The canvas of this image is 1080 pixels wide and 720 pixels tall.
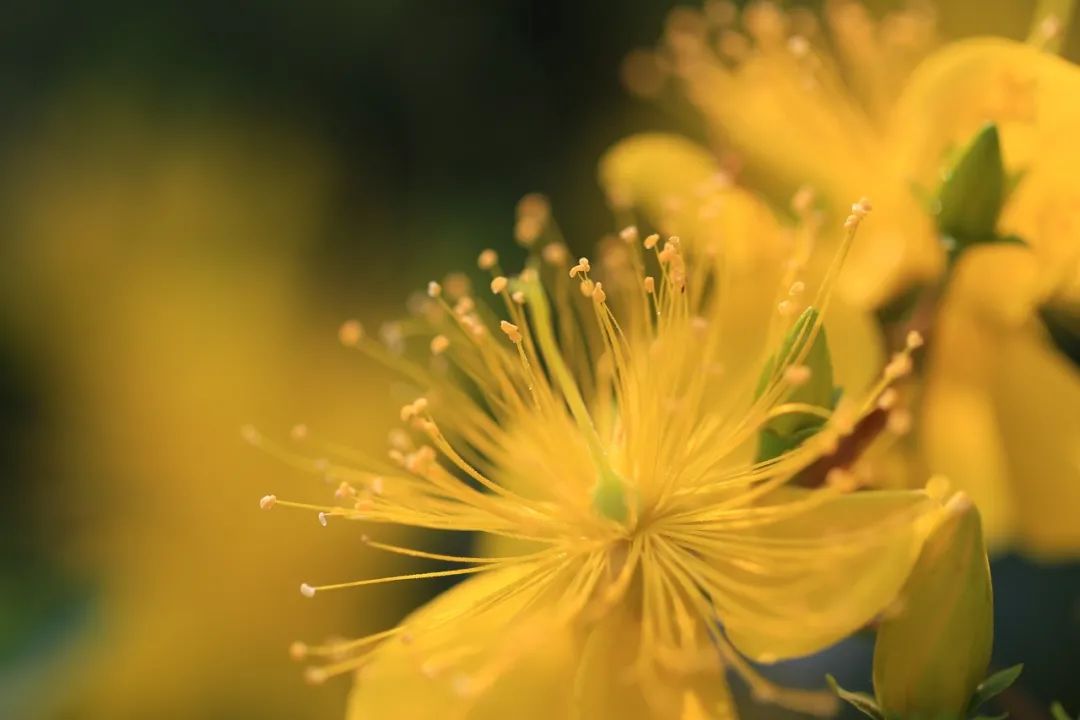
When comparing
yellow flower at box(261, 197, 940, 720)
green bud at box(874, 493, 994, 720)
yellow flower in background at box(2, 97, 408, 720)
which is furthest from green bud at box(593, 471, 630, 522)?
yellow flower in background at box(2, 97, 408, 720)

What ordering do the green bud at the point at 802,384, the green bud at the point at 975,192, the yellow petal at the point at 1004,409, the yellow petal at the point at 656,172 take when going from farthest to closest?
the yellow petal at the point at 656,172 → the yellow petal at the point at 1004,409 → the green bud at the point at 975,192 → the green bud at the point at 802,384

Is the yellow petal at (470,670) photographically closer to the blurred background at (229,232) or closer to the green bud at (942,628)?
the green bud at (942,628)

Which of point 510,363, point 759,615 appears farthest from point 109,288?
point 759,615

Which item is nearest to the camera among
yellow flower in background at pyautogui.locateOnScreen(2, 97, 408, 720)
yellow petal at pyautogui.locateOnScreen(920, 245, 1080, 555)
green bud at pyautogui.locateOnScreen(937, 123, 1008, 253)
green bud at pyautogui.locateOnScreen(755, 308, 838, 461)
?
green bud at pyautogui.locateOnScreen(755, 308, 838, 461)

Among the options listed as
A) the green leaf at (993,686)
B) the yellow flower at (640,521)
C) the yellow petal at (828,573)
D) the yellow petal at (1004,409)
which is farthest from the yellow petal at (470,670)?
the yellow petal at (1004,409)

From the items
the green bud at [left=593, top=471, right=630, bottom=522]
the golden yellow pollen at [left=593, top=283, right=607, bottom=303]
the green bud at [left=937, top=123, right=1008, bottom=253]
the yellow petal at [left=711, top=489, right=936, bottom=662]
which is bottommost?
the yellow petal at [left=711, top=489, right=936, bottom=662]

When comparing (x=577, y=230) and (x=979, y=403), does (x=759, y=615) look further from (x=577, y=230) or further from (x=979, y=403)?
(x=577, y=230)

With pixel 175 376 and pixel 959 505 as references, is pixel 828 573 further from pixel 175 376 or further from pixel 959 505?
pixel 175 376

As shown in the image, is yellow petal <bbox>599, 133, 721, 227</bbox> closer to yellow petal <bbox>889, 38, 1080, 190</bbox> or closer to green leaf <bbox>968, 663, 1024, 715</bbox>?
yellow petal <bbox>889, 38, 1080, 190</bbox>
